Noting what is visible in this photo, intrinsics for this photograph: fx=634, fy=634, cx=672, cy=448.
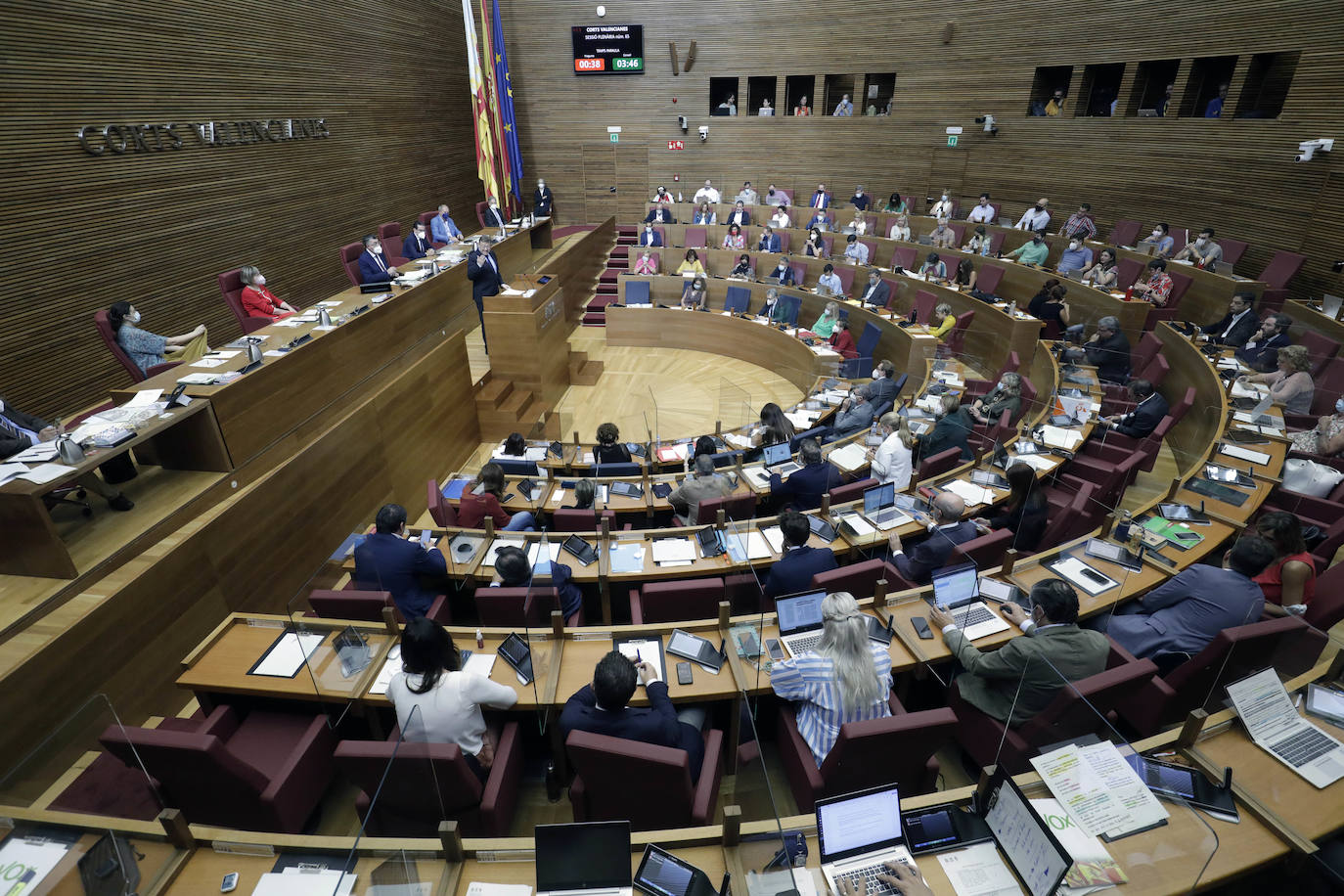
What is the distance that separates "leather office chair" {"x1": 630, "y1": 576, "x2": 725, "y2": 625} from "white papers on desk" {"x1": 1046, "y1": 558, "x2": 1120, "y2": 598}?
6.65 feet

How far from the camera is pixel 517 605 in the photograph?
3422 millimetres

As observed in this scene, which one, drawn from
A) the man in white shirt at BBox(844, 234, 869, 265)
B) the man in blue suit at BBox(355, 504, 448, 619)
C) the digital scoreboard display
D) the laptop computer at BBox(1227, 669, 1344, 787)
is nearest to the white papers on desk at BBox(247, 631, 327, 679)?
the man in blue suit at BBox(355, 504, 448, 619)

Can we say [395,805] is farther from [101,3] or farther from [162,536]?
[101,3]

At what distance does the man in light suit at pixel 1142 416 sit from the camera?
18.4 feet

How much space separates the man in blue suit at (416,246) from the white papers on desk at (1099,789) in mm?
8810

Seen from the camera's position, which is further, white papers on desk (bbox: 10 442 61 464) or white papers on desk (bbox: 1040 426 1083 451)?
white papers on desk (bbox: 1040 426 1083 451)

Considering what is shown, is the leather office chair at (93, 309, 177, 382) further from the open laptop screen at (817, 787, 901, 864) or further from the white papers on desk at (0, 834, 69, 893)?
the open laptop screen at (817, 787, 901, 864)

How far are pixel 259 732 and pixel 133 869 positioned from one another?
104 cm

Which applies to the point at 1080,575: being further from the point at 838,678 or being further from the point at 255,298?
the point at 255,298

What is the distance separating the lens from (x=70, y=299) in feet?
18.3

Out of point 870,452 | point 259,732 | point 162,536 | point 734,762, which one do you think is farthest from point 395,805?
point 870,452

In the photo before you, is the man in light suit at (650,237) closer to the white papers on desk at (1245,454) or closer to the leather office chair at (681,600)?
the white papers on desk at (1245,454)

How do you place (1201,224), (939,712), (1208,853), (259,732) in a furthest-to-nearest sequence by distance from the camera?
1. (1201,224)
2. (259,732)
3. (939,712)
4. (1208,853)

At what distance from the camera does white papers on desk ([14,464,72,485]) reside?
11.0 ft
